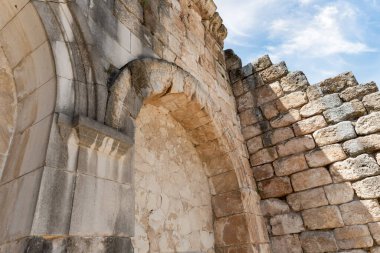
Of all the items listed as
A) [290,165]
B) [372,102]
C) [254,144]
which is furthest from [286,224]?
[372,102]

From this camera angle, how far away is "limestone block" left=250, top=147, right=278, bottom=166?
163 inches

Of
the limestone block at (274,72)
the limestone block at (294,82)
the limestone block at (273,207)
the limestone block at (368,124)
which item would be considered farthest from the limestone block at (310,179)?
the limestone block at (274,72)

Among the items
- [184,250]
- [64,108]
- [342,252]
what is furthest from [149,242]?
[342,252]

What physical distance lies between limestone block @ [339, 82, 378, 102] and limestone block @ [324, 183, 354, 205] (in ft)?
3.95

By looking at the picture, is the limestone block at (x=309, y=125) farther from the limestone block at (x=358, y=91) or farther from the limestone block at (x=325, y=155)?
the limestone block at (x=358, y=91)

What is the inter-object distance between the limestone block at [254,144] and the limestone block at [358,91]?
1.29 m

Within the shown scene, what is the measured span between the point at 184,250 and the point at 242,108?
253 centimetres

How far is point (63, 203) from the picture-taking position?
147 cm

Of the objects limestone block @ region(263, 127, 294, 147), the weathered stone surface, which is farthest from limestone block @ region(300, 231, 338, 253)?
limestone block @ region(263, 127, 294, 147)

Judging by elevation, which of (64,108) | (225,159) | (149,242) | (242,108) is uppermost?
(242,108)

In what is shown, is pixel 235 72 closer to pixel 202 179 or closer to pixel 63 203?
pixel 202 179

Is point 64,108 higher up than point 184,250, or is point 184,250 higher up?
point 64,108

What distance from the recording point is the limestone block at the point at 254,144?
4.27 meters

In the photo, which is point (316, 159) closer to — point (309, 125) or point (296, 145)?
point (296, 145)
